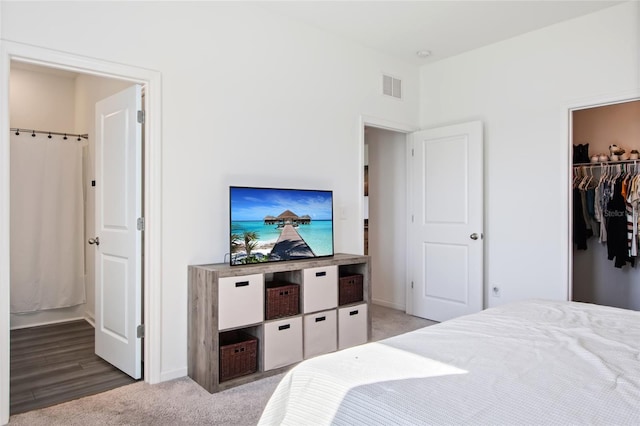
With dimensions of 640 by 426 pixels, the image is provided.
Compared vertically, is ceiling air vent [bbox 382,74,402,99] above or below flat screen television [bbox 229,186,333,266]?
above

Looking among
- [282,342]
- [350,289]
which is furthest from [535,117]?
[282,342]

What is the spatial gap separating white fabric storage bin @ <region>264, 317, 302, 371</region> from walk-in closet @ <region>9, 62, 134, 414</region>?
6.02ft

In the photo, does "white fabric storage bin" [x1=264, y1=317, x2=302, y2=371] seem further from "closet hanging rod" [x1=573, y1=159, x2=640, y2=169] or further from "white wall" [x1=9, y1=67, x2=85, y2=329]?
"closet hanging rod" [x1=573, y1=159, x2=640, y2=169]

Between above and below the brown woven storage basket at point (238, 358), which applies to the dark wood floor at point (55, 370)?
below

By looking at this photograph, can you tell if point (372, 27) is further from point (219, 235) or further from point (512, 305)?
point (512, 305)

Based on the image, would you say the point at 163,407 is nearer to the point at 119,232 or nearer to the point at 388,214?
the point at 119,232

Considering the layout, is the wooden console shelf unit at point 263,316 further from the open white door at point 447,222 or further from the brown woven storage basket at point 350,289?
the open white door at point 447,222

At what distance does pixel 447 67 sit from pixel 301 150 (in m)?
1.99

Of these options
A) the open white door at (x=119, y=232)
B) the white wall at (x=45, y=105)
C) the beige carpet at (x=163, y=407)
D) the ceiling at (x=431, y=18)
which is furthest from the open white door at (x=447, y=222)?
the white wall at (x=45, y=105)

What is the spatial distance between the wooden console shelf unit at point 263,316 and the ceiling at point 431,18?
197 centimetres

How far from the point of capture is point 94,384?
288cm

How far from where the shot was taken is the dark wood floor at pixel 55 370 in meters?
2.71

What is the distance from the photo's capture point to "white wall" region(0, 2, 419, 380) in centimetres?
271

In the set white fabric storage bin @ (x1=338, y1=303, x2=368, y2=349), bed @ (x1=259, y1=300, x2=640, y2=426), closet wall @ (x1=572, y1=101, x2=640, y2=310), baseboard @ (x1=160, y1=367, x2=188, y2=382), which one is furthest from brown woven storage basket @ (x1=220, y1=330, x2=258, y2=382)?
closet wall @ (x1=572, y1=101, x2=640, y2=310)
